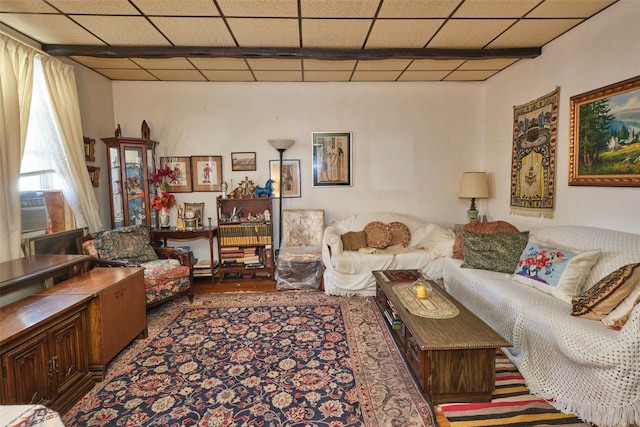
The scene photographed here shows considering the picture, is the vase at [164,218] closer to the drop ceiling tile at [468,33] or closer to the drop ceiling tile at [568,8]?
the drop ceiling tile at [468,33]

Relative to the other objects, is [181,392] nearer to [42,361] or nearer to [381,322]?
[42,361]

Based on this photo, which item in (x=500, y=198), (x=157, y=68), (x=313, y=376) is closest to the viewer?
(x=313, y=376)

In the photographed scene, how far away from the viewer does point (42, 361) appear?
1.82m

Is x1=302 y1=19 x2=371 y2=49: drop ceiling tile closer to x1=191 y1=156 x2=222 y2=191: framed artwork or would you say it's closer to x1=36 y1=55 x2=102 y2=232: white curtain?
x1=191 y1=156 x2=222 y2=191: framed artwork

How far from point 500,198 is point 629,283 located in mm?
2393

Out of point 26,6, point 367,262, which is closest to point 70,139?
point 26,6

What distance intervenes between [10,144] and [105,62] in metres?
1.54

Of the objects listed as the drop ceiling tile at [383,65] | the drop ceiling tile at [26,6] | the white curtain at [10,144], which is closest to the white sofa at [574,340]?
the drop ceiling tile at [383,65]

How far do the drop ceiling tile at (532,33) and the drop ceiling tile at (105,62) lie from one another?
3.95 m

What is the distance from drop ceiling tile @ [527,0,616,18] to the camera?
2.49 m

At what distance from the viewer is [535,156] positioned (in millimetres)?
3445

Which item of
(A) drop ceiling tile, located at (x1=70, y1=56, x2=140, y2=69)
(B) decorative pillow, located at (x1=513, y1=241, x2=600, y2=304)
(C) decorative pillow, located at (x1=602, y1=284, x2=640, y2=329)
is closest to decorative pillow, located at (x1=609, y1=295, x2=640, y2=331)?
(C) decorative pillow, located at (x1=602, y1=284, x2=640, y2=329)

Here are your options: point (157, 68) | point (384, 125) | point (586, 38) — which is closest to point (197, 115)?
point (157, 68)

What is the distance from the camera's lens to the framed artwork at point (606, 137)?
2.40 meters
